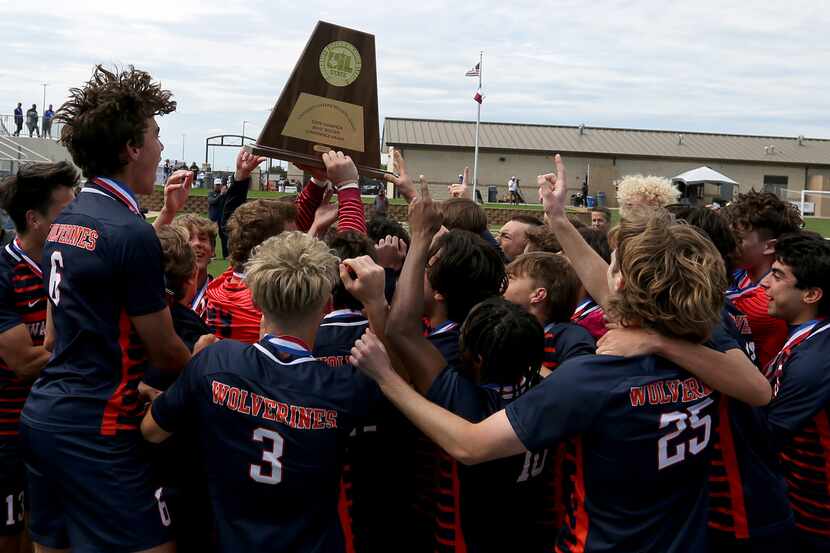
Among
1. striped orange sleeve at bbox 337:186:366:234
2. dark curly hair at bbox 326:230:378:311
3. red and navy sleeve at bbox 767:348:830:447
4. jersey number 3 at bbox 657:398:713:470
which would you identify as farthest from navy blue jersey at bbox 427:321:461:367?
red and navy sleeve at bbox 767:348:830:447

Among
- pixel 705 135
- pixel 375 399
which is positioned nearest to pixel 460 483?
pixel 375 399

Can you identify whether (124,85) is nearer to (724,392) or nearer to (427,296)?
(427,296)

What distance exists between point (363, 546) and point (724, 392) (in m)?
1.70

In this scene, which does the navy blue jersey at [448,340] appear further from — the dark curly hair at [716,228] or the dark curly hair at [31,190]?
the dark curly hair at [31,190]

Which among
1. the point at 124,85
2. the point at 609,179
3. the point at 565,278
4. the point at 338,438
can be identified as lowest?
the point at 338,438

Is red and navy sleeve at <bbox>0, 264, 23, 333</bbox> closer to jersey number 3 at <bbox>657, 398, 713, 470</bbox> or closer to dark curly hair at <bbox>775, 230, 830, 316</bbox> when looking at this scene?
jersey number 3 at <bbox>657, 398, 713, 470</bbox>

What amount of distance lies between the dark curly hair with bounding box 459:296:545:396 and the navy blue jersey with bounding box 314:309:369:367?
0.61m

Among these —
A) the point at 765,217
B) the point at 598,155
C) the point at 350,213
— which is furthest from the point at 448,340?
the point at 598,155

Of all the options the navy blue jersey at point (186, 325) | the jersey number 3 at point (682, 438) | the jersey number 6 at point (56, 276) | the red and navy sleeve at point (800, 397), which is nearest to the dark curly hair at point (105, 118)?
the jersey number 6 at point (56, 276)

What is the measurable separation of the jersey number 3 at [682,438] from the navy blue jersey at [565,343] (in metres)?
0.87

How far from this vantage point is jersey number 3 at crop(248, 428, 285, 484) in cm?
246

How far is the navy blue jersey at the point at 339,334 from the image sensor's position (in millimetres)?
3027

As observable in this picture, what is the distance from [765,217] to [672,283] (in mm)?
2591

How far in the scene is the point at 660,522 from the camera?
2.29 metres
